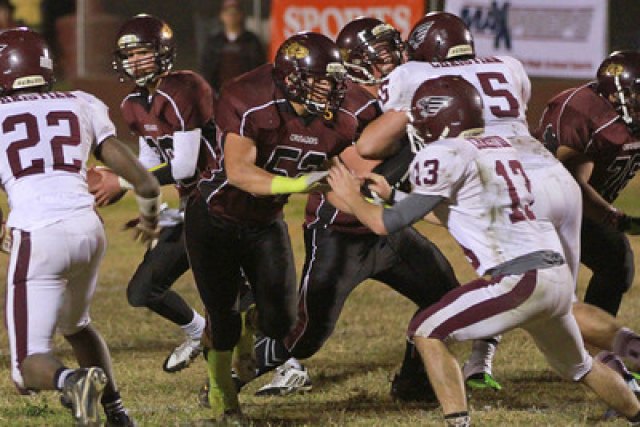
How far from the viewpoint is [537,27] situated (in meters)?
14.1

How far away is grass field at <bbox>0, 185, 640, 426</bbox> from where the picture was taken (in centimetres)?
598

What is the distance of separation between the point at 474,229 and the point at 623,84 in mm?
1518

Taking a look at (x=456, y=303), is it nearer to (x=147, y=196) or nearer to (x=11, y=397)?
(x=147, y=196)

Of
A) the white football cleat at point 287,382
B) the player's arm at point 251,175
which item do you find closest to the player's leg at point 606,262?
A: the white football cleat at point 287,382

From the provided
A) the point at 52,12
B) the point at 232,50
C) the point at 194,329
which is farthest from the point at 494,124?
the point at 52,12

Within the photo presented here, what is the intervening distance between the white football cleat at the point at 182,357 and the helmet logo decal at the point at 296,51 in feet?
6.76

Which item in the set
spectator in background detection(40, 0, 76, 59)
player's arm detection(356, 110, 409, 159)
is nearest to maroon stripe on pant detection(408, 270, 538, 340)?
player's arm detection(356, 110, 409, 159)

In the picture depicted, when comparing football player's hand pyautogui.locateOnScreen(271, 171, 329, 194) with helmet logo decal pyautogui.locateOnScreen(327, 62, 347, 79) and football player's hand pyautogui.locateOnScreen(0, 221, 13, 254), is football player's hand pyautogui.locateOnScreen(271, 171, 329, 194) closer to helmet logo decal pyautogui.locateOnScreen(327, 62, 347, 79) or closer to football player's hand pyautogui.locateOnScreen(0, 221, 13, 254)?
helmet logo decal pyautogui.locateOnScreen(327, 62, 347, 79)

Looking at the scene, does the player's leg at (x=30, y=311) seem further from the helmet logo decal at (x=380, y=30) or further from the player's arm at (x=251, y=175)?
the helmet logo decal at (x=380, y=30)

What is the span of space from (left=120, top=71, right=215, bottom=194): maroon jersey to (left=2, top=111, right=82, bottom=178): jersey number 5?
5.21ft

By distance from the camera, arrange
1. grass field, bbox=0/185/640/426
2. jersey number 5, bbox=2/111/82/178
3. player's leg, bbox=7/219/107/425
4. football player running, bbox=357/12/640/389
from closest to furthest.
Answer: player's leg, bbox=7/219/107/425 < jersey number 5, bbox=2/111/82/178 < football player running, bbox=357/12/640/389 < grass field, bbox=0/185/640/426

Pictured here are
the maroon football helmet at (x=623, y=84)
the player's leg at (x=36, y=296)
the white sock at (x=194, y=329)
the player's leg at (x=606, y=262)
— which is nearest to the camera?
the player's leg at (x=36, y=296)

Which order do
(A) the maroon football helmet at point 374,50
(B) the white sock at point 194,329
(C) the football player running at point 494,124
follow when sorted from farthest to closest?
1. (B) the white sock at point 194,329
2. (A) the maroon football helmet at point 374,50
3. (C) the football player running at point 494,124

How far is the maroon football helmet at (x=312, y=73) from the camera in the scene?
5.55 m
